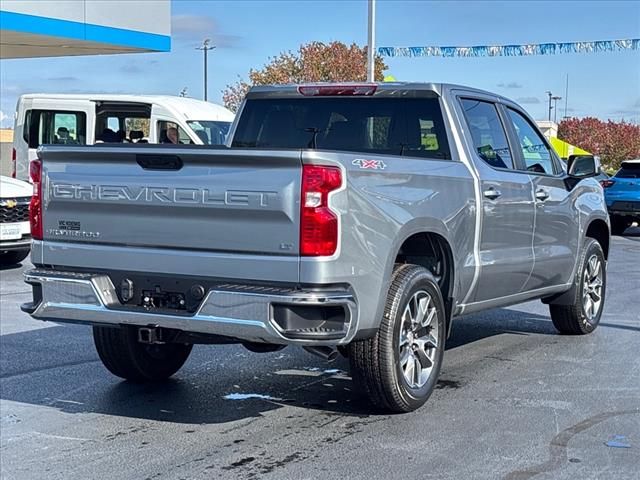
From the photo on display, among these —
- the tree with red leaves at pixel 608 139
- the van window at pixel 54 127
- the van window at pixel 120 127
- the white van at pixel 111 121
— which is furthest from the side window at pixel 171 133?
the tree with red leaves at pixel 608 139

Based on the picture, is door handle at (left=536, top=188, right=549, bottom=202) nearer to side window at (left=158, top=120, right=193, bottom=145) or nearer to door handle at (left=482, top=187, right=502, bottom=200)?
door handle at (left=482, top=187, right=502, bottom=200)

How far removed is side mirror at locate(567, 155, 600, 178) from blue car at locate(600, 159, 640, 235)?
13313mm

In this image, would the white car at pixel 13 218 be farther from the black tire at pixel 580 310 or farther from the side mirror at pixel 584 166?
the side mirror at pixel 584 166

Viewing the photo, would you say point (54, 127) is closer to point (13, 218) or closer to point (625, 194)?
point (13, 218)

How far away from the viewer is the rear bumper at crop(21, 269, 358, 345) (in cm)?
512

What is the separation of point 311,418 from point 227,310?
112 cm

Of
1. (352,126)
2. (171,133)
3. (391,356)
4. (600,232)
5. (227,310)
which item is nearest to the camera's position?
(227,310)

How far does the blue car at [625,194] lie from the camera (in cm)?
2130

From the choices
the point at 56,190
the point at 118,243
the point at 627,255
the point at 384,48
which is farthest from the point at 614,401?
the point at 384,48

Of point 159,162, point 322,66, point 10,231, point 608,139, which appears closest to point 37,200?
point 159,162

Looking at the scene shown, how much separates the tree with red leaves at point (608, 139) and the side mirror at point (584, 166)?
55949 mm

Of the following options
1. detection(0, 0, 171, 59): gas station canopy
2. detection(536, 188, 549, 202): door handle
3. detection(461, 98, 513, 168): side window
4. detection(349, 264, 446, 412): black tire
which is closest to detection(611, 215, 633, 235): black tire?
detection(0, 0, 171, 59): gas station canopy

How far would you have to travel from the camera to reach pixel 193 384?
686cm

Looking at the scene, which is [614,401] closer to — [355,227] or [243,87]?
[355,227]
